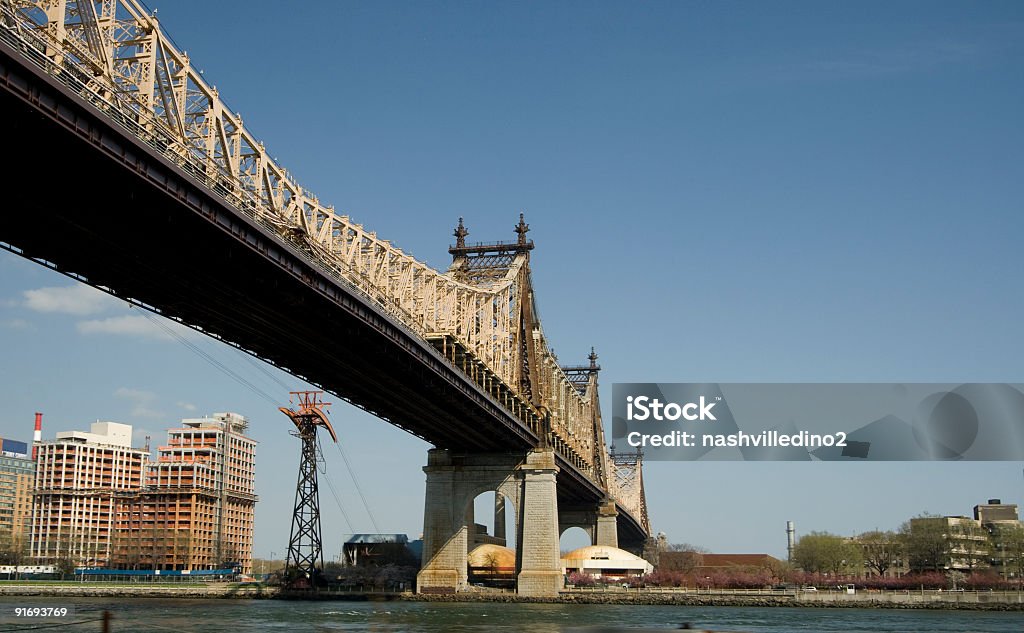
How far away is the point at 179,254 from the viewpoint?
141ft

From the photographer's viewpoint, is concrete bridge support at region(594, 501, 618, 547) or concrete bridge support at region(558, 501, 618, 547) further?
concrete bridge support at region(558, 501, 618, 547)

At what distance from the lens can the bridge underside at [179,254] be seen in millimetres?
32312

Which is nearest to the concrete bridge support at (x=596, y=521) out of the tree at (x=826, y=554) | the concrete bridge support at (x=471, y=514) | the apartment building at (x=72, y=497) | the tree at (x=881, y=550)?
the tree at (x=826, y=554)

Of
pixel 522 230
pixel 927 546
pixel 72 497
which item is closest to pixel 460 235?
pixel 522 230

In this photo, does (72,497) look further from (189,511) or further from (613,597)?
(613,597)

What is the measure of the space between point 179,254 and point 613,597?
57.7 m

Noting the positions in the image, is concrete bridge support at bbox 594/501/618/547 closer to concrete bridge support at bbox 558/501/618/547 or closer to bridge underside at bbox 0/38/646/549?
concrete bridge support at bbox 558/501/618/547

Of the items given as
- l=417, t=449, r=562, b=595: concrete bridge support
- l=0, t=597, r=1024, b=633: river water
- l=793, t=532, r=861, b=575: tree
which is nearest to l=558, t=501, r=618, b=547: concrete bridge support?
l=793, t=532, r=861, b=575: tree

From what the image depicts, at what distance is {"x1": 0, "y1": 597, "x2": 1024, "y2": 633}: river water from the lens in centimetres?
5469

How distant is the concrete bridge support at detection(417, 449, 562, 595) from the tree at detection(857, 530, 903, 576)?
54062 mm

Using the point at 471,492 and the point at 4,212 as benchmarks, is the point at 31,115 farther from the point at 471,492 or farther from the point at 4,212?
the point at 471,492

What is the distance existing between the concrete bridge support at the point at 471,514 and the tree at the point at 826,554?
60.5 metres

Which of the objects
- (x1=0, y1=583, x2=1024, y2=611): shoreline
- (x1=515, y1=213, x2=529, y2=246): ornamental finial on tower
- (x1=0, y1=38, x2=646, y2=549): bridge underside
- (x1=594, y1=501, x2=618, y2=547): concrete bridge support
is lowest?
(x1=0, y1=583, x2=1024, y2=611): shoreline

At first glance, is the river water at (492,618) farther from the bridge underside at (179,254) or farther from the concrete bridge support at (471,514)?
the bridge underside at (179,254)
